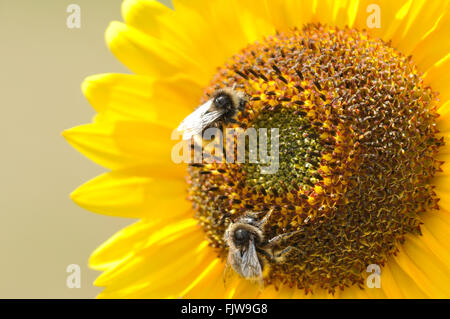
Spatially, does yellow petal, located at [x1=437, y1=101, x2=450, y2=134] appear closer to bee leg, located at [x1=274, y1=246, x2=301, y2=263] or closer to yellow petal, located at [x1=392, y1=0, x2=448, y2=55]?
yellow petal, located at [x1=392, y1=0, x2=448, y2=55]

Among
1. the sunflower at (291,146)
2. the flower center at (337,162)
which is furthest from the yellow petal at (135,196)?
the flower center at (337,162)

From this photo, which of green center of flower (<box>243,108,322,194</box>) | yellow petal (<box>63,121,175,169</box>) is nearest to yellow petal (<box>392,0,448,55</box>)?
green center of flower (<box>243,108,322,194</box>)

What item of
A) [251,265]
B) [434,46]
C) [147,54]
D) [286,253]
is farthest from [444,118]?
[147,54]

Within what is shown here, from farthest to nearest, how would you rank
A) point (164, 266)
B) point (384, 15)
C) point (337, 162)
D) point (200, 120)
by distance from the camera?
point (164, 266), point (384, 15), point (200, 120), point (337, 162)

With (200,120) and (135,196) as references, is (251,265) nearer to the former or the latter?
(200,120)

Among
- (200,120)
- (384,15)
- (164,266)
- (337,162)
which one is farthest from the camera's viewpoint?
(164,266)

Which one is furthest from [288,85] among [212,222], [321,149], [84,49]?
[84,49]
